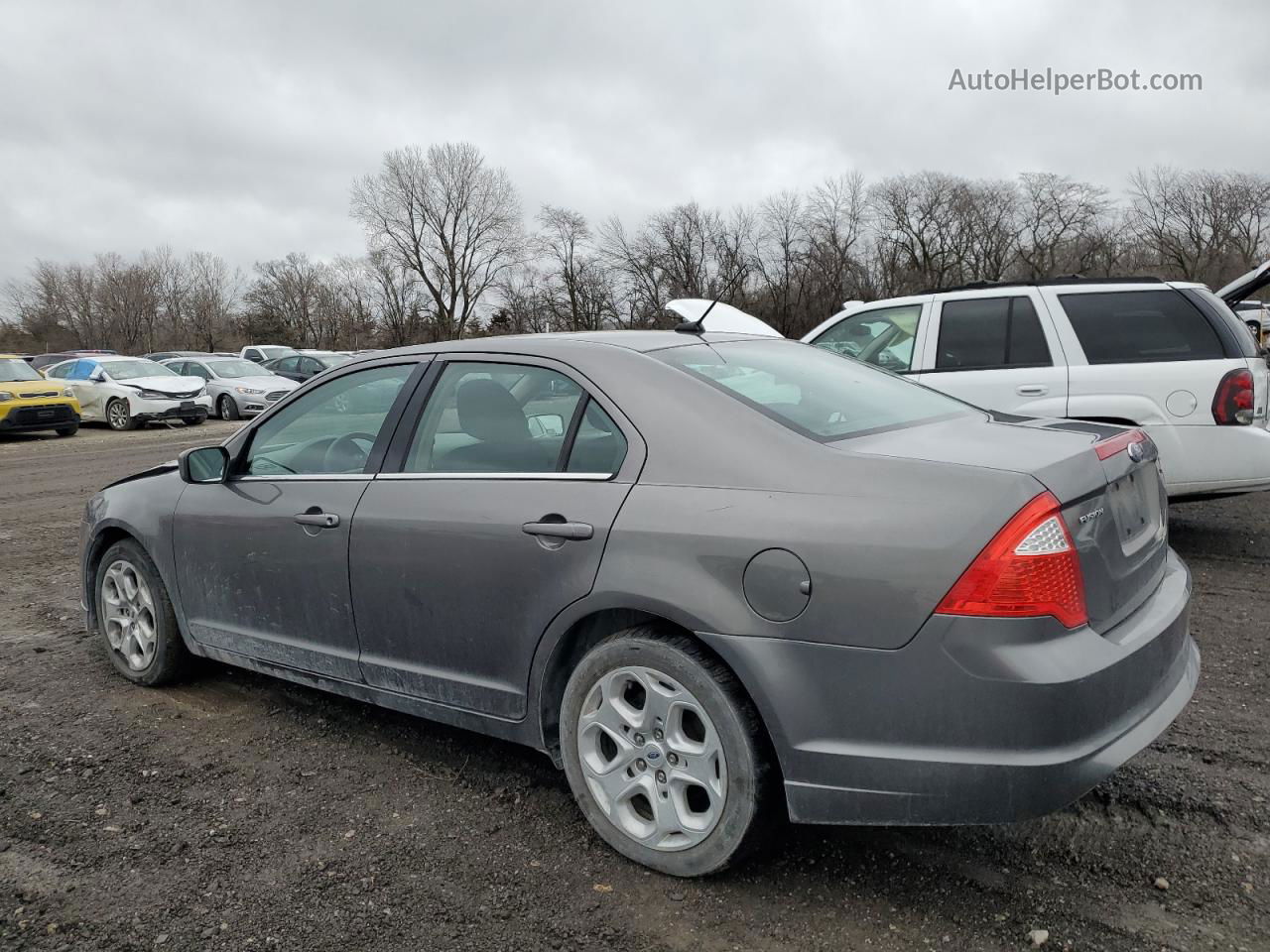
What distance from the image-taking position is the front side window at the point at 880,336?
Result: 23.4ft

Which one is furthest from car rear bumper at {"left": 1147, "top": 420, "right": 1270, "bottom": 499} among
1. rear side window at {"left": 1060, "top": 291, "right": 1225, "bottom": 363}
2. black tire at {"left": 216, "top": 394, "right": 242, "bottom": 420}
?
black tire at {"left": 216, "top": 394, "right": 242, "bottom": 420}

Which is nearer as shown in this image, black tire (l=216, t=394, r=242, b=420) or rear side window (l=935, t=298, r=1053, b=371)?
rear side window (l=935, t=298, r=1053, b=371)

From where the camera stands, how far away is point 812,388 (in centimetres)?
318

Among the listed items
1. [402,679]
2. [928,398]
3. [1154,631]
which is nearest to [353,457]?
[402,679]

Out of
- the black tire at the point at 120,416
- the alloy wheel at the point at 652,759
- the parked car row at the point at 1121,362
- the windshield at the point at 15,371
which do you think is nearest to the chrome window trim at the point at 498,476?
the alloy wheel at the point at 652,759

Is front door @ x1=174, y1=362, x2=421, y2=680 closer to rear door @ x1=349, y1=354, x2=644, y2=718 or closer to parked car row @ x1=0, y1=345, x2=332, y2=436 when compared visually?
rear door @ x1=349, y1=354, x2=644, y2=718

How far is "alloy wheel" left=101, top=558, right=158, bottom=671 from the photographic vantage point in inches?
171

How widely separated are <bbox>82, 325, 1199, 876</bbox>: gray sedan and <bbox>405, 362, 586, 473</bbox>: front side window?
0.03ft

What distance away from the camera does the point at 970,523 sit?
2283 mm

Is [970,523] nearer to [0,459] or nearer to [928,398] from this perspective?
[928,398]

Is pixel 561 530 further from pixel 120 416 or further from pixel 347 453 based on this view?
pixel 120 416

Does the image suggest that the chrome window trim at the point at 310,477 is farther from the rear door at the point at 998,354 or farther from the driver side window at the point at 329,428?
the rear door at the point at 998,354

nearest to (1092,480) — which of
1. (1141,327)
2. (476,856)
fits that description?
(476,856)

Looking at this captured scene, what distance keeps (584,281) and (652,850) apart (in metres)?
64.7
